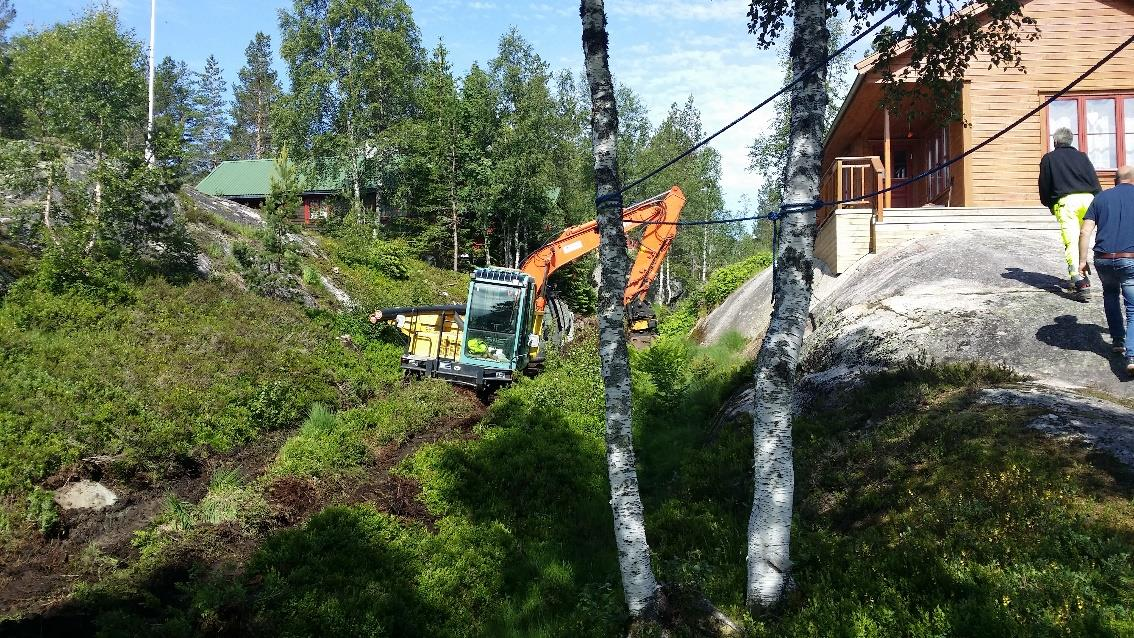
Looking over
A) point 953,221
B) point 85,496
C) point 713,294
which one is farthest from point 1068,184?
point 713,294

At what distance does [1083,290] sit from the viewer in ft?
31.0

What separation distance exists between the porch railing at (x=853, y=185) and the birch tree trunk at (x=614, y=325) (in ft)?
19.0

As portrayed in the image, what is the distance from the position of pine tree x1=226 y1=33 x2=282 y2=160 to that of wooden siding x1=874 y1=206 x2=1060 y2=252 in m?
61.5

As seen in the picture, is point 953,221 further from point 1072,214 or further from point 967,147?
point 1072,214

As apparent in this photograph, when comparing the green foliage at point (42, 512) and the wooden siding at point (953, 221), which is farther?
the wooden siding at point (953, 221)

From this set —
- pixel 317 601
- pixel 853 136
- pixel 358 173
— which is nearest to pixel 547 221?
pixel 358 173

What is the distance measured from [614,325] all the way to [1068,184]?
6531 mm

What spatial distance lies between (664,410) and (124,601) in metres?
8.65

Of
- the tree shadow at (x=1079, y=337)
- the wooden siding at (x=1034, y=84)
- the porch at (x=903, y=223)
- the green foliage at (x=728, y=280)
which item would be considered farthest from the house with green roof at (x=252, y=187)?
the tree shadow at (x=1079, y=337)

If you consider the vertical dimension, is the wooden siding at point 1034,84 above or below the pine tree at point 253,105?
below

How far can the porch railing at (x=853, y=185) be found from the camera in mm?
14156

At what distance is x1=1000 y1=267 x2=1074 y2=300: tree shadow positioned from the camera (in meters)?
10.0

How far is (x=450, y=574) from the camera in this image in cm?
794

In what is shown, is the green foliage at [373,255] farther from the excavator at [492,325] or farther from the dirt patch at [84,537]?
the dirt patch at [84,537]
